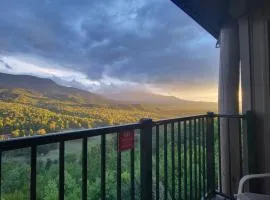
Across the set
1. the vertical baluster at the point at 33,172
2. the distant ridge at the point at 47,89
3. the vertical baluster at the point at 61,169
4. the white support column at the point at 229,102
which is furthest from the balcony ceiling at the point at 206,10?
the distant ridge at the point at 47,89

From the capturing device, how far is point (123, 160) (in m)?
1.89

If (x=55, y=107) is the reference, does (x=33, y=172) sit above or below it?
below

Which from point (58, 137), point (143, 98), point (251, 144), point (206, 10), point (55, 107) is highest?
point (206, 10)

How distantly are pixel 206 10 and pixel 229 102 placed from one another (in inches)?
52.2

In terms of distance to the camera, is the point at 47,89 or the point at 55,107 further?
the point at 47,89

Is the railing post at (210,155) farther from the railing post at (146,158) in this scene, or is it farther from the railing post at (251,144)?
the railing post at (146,158)

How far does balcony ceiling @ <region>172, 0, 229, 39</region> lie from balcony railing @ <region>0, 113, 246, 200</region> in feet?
4.78

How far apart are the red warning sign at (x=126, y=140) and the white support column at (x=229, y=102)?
2.17 meters

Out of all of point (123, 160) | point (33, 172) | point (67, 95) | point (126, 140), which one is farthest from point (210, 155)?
point (67, 95)

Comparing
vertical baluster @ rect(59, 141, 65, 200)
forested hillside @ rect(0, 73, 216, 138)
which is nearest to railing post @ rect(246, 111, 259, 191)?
forested hillside @ rect(0, 73, 216, 138)

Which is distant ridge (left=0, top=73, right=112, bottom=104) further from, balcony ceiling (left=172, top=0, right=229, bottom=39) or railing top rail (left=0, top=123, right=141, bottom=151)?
railing top rail (left=0, top=123, right=141, bottom=151)

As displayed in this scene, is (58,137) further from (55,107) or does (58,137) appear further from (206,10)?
(55,107)

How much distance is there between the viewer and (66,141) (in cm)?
129

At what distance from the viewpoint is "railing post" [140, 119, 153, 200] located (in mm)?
1942
